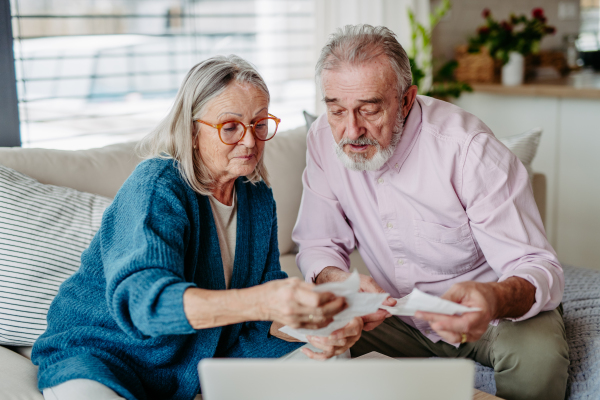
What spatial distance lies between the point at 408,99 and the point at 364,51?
0.65ft

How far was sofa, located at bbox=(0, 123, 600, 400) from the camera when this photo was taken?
53.2 inches

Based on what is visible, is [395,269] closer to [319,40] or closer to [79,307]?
[79,307]

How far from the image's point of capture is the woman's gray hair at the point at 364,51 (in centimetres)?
140

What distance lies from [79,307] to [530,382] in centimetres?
105

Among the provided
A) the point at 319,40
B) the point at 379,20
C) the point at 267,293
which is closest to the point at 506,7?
the point at 379,20

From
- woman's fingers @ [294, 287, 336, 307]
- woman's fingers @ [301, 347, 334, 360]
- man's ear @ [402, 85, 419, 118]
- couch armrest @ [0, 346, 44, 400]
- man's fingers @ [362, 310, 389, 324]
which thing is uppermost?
man's ear @ [402, 85, 419, 118]

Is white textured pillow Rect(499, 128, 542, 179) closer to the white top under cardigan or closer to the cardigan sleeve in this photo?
the white top under cardigan

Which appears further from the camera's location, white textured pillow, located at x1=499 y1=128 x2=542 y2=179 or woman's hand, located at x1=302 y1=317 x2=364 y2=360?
white textured pillow, located at x1=499 y1=128 x2=542 y2=179

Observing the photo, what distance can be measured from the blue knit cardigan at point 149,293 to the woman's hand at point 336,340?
0.82ft

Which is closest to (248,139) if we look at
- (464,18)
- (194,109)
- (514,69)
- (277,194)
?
(194,109)

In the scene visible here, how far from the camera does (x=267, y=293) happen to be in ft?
3.01

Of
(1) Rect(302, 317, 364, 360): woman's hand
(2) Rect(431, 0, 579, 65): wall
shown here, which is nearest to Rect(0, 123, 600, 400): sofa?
(1) Rect(302, 317, 364, 360): woman's hand

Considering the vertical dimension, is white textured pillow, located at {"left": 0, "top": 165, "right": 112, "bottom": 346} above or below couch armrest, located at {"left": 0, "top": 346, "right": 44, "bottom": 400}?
above

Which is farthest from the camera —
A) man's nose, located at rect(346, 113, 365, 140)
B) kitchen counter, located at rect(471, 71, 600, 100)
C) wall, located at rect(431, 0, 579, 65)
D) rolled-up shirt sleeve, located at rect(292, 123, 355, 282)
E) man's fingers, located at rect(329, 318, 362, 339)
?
wall, located at rect(431, 0, 579, 65)
